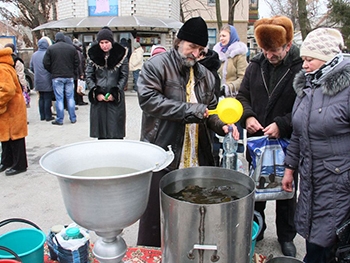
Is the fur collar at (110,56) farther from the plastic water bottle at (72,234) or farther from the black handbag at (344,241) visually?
the black handbag at (344,241)

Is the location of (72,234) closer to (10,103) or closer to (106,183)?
(106,183)

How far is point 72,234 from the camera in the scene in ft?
7.63

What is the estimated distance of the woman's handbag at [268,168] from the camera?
2688 mm

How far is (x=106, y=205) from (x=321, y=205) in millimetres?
1382

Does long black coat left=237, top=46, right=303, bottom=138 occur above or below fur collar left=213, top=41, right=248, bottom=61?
below

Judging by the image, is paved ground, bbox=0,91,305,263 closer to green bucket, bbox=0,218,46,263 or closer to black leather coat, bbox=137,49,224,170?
green bucket, bbox=0,218,46,263

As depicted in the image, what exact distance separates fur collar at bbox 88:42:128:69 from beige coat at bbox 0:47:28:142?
3.43 ft

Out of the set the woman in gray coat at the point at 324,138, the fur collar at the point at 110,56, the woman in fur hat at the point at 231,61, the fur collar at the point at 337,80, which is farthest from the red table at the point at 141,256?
the fur collar at the point at 110,56

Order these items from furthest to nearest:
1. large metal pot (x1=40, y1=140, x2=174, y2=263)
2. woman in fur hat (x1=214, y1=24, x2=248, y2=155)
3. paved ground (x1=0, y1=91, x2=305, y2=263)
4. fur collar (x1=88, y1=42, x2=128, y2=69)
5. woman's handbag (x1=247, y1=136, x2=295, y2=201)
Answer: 1. fur collar (x1=88, y1=42, x2=128, y2=69)
2. woman in fur hat (x1=214, y1=24, x2=248, y2=155)
3. paved ground (x1=0, y1=91, x2=305, y2=263)
4. woman's handbag (x1=247, y1=136, x2=295, y2=201)
5. large metal pot (x1=40, y1=140, x2=174, y2=263)

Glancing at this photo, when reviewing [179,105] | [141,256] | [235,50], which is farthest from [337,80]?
[235,50]

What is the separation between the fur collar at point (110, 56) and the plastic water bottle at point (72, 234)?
10.1 ft

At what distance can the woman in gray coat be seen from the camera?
7.02 feet

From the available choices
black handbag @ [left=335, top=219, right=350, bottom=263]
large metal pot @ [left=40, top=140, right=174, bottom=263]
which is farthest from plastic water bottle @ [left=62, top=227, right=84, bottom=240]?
black handbag @ [left=335, top=219, right=350, bottom=263]

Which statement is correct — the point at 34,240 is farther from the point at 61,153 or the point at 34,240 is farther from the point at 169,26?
the point at 169,26
